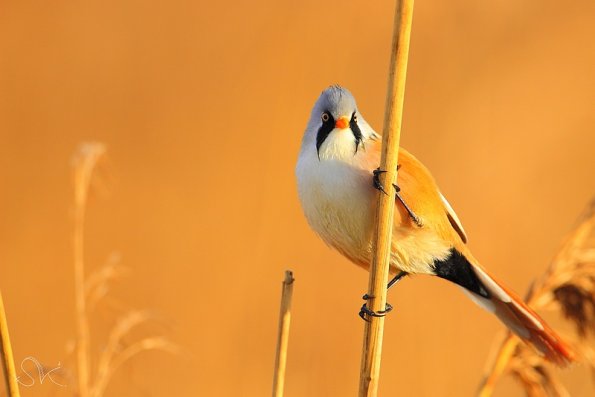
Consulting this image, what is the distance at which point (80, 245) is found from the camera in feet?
6.81

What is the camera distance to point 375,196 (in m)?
1.93

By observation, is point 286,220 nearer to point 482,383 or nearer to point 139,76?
point 139,76

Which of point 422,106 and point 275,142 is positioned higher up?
point 422,106

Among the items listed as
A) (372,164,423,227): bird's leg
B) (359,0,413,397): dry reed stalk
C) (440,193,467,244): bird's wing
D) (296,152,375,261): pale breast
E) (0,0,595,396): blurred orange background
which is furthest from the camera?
(0,0,595,396): blurred orange background

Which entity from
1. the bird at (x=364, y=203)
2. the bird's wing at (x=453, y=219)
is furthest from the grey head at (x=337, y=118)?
the bird's wing at (x=453, y=219)

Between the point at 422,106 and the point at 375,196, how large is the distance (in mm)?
2900

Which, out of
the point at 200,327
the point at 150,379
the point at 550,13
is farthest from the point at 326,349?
the point at 550,13

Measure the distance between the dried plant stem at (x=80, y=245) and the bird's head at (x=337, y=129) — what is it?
1.77 feet

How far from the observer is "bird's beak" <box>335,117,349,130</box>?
6.62 ft

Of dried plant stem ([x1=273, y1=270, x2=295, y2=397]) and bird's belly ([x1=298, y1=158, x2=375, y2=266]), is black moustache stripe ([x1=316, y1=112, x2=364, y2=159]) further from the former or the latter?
dried plant stem ([x1=273, y1=270, x2=295, y2=397])

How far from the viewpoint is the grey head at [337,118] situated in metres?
2.02

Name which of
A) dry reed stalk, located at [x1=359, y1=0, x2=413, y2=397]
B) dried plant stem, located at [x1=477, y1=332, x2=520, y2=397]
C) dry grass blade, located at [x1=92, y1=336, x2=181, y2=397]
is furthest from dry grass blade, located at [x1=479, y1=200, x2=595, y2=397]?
dry grass blade, located at [x1=92, y1=336, x2=181, y2=397]

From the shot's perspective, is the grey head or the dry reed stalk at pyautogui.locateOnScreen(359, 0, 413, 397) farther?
the grey head

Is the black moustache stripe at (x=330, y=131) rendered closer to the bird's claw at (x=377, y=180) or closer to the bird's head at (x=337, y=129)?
the bird's head at (x=337, y=129)
